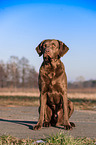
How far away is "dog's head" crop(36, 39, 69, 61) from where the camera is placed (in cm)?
494

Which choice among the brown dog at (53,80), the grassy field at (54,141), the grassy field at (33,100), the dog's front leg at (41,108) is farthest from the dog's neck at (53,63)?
the grassy field at (33,100)

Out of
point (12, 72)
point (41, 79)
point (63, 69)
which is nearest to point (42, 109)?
point (41, 79)

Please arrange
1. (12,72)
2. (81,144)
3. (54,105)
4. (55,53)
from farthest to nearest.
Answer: (12,72) → (54,105) → (55,53) → (81,144)

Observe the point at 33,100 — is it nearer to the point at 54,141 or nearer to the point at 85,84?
the point at 54,141

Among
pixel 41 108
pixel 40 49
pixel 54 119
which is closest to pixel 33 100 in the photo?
pixel 54 119

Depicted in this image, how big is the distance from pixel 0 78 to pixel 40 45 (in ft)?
171

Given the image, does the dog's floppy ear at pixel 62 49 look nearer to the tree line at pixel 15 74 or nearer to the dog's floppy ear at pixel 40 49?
the dog's floppy ear at pixel 40 49

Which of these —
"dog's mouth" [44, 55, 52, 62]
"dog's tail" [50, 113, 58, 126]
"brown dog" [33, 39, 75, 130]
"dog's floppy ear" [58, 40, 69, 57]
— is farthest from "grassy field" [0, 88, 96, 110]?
"dog's mouth" [44, 55, 52, 62]

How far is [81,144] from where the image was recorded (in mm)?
3918

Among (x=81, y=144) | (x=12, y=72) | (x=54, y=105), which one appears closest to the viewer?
(x=81, y=144)

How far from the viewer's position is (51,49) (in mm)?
4984

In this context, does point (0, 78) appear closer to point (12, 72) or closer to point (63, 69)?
point (12, 72)

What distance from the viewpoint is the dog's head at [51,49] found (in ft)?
16.2

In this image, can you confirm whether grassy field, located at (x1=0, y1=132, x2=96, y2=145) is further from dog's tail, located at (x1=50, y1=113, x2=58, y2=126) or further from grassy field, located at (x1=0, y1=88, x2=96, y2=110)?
grassy field, located at (x1=0, y1=88, x2=96, y2=110)
